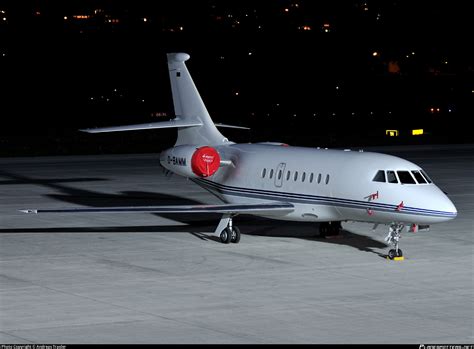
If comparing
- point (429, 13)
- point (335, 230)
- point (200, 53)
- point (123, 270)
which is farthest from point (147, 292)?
point (200, 53)

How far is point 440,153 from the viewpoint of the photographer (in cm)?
6956

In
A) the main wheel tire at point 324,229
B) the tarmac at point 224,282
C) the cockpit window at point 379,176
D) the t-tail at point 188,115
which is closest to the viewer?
the tarmac at point 224,282

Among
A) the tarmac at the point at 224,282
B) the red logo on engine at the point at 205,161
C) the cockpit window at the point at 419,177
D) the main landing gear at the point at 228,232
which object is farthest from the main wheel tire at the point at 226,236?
the cockpit window at the point at 419,177

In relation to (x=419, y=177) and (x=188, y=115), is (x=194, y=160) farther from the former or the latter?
(x=419, y=177)

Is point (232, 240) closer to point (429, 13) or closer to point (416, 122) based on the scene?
point (416, 122)

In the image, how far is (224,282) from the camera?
75.4 feet

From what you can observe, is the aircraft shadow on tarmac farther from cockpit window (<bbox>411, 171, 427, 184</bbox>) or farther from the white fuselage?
cockpit window (<bbox>411, 171, 427, 184</bbox>)

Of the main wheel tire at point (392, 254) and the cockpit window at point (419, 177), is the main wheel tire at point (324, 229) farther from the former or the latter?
the cockpit window at point (419, 177)

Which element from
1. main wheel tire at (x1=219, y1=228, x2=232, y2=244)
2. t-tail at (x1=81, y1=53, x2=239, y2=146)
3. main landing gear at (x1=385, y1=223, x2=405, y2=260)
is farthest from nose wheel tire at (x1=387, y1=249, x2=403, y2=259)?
t-tail at (x1=81, y1=53, x2=239, y2=146)

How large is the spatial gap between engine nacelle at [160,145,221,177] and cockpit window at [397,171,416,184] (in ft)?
21.7

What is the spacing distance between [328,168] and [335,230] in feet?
9.00

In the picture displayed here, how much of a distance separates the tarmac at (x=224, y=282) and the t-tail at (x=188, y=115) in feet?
8.87

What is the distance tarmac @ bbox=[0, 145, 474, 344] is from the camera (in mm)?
18125

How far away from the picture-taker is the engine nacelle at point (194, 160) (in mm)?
30844
